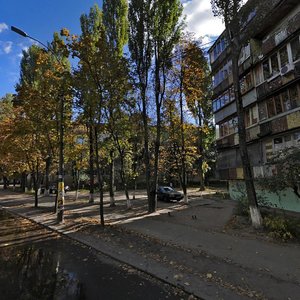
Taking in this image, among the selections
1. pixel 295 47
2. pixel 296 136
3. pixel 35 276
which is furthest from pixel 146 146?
pixel 35 276

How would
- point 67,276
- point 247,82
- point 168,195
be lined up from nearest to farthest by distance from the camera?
point 67,276, point 247,82, point 168,195

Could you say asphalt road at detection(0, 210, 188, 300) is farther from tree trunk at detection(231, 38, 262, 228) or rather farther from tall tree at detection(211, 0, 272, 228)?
tall tree at detection(211, 0, 272, 228)

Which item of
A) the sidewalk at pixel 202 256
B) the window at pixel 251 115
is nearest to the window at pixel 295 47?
the window at pixel 251 115

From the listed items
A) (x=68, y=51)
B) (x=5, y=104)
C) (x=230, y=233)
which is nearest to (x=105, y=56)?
(x=68, y=51)

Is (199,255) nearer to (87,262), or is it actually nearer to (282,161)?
(87,262)

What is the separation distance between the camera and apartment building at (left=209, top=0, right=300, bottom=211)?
15.6m

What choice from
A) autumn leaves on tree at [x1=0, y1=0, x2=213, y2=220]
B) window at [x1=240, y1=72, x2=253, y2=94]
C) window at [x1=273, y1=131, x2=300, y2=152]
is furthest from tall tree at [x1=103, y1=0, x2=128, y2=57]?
window at [x1=273, y1=131, x2=300, y2=152]

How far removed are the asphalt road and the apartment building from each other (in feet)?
31.6

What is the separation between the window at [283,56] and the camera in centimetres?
1631

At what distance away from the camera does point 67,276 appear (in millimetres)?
7012

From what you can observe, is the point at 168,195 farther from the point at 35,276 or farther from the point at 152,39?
the point at 35,276

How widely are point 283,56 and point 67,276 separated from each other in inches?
611

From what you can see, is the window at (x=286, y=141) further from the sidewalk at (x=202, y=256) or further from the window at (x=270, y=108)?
the sidewalk at (x=202, y=256)

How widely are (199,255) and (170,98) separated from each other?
16.2m
